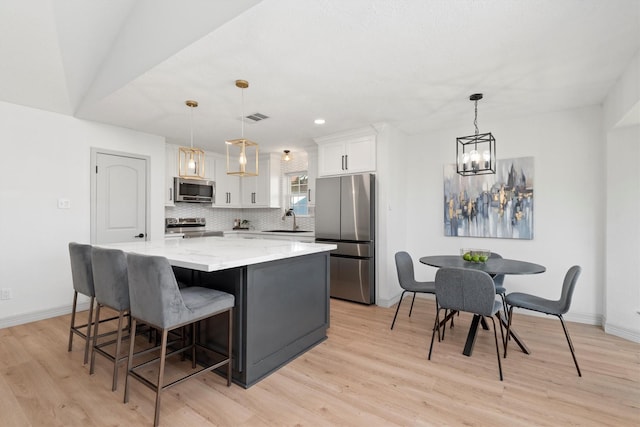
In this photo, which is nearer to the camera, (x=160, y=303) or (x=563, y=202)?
(x=160, y=303)

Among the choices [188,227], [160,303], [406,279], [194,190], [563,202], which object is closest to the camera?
[160,303]

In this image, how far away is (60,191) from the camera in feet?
12.2

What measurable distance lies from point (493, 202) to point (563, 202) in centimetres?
71

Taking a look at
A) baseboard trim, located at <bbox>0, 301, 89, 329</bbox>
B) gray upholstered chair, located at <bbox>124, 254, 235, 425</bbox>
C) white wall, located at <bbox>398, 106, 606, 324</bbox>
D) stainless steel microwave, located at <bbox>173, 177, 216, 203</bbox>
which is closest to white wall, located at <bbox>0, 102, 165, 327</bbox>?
baseboard trim, located at <bbox>0, 301, 89, 329</bbox>

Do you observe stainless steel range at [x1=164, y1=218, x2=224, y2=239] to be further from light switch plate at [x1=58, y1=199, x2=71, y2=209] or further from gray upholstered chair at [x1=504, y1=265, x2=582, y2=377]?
gray upholstered chair at [x1=504, y1=265, x2=582, y2=377]

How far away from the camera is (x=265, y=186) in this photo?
6066 mm

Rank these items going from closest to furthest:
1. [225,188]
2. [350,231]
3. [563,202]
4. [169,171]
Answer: [563,202] < [350,231] < [169,171] < [225,188]

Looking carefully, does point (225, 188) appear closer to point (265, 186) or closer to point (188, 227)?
point (265, 186)

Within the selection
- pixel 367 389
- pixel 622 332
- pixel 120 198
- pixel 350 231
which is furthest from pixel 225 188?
pixel 622 332

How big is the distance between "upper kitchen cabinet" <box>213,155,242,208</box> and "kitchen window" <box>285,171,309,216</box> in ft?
3.35

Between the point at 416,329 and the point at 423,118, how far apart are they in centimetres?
250

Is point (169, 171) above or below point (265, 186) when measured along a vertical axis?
above

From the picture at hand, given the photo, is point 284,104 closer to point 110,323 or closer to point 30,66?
point 30,66

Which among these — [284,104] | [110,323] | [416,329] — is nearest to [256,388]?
[416,329]
